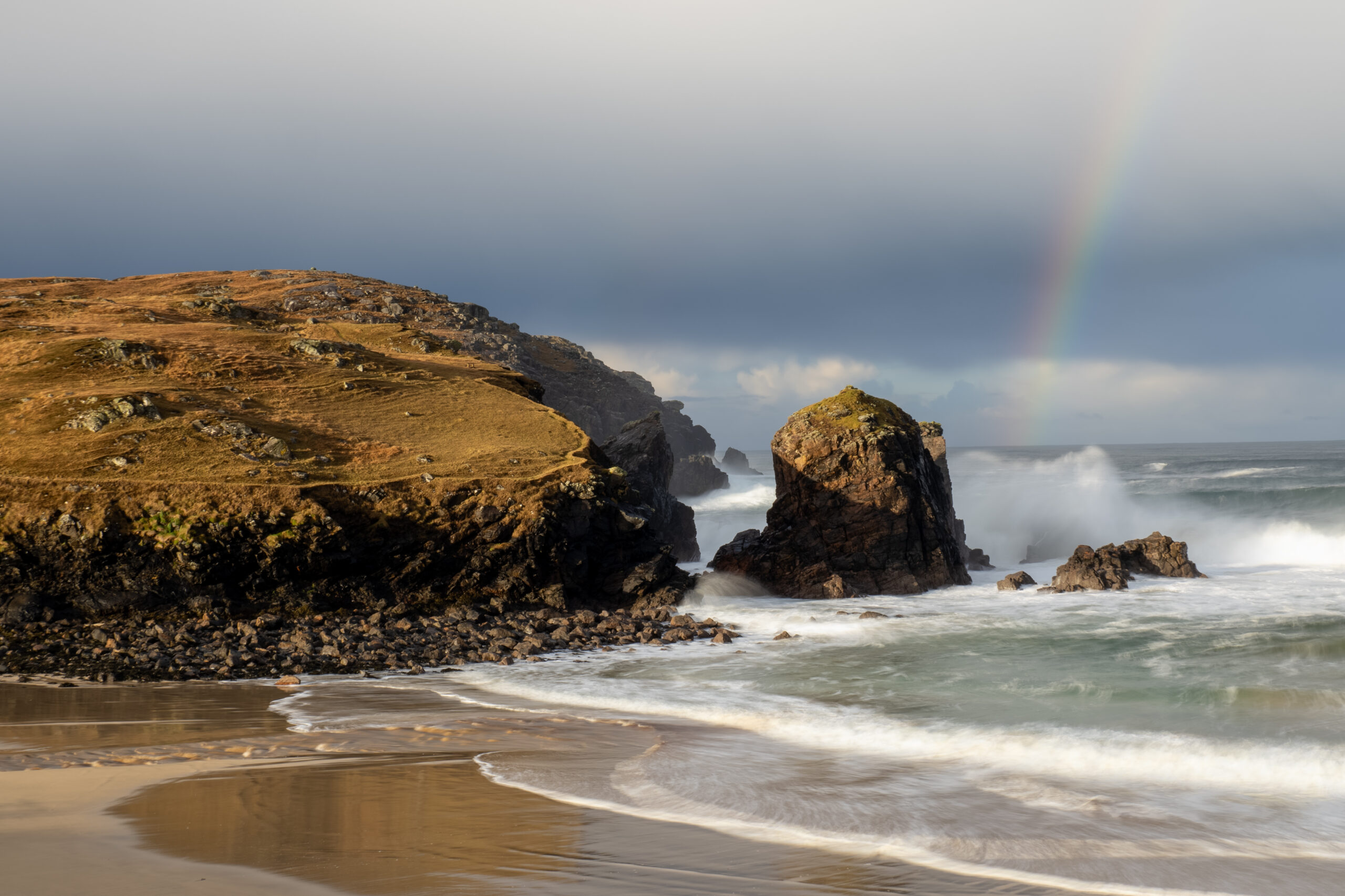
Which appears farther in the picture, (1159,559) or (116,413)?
(1159,559)

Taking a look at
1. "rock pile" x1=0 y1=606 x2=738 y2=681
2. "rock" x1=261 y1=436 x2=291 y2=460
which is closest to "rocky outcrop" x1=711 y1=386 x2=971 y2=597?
"rock pile" x1=0 y1=606 x2=738 y2=681

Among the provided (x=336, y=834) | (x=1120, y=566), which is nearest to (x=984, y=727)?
(x=336, y=834)

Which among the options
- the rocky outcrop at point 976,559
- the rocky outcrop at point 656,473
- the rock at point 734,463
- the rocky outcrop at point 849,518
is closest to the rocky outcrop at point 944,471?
the rocky outcrop at point 976,559

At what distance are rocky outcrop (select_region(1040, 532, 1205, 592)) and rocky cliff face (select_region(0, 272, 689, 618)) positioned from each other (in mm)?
13744

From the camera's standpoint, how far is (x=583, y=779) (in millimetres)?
11242

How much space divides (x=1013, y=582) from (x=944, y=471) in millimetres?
9030

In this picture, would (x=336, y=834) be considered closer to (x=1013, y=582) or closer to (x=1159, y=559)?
(x=1013, y=582)

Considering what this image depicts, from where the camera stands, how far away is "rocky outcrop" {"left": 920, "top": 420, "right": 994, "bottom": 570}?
41.2m

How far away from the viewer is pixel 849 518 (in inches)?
1342

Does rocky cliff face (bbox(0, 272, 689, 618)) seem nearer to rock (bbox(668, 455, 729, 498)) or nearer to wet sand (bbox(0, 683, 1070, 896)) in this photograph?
wet sand (bbox(0, 683, 1070, 896))

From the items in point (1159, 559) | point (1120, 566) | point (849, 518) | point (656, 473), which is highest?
point (656, 473)

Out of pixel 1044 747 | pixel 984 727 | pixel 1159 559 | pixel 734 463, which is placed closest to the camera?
pixel 1044 747

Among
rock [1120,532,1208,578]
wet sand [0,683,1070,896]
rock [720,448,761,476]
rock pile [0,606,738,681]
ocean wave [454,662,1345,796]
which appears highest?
rock [720,448,761,476]

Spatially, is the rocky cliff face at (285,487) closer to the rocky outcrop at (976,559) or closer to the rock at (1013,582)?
the rock at (1013,582)
